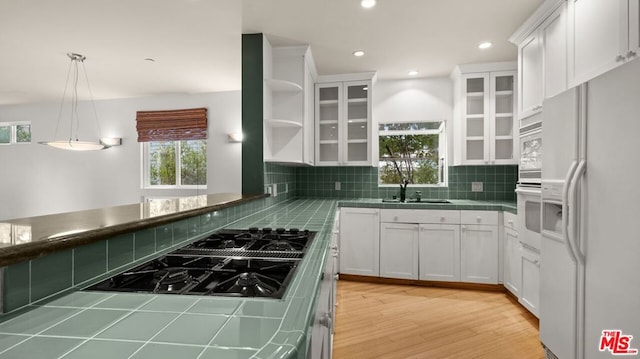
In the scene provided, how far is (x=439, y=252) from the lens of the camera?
3.00m

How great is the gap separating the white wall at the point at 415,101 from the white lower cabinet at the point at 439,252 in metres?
1.01

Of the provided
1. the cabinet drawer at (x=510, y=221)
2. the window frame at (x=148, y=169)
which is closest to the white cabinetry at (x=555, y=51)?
the cabinet drawer at (x=510, y=221)

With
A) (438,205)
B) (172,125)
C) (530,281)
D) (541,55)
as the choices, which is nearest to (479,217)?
(438,205)

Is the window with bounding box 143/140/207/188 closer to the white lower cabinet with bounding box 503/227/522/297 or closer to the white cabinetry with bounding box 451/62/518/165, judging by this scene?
the white cabinetry with bounding box 451/62/518/165

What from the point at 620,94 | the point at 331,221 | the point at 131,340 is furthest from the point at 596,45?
the point at 131,340

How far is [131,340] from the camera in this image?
1.61ft

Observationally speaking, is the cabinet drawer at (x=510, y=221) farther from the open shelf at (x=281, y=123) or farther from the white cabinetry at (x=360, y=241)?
the open shelf at (x=281, y=123)

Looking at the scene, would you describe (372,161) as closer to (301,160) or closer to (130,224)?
(301,160)

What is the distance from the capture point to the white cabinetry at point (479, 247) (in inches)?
114

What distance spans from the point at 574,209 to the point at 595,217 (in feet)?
0.30

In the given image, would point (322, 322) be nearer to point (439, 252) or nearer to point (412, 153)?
point (439, 252)

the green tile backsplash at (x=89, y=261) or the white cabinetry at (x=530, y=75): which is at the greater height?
the white cabinetry at (x=530, y=75)

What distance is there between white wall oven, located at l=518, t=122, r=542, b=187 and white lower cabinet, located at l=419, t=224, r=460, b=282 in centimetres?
86

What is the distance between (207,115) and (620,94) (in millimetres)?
4863
